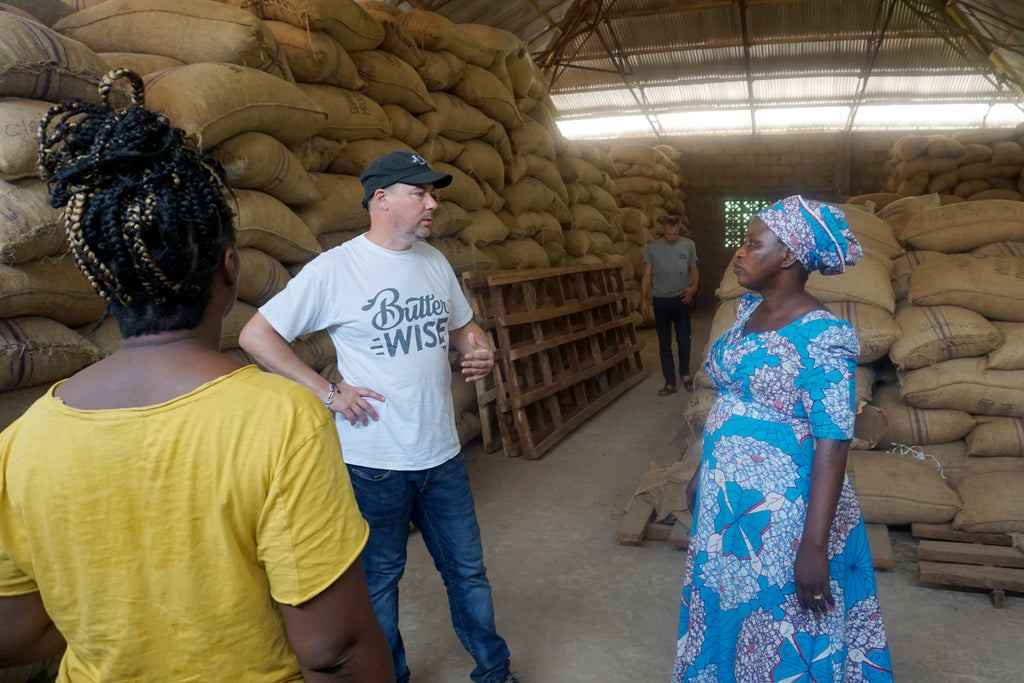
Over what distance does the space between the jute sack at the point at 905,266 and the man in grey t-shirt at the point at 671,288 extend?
261cm

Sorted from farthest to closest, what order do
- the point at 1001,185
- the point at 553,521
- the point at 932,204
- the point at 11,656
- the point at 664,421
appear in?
the point at 1001,185 < the point at 664,421 < the point at 932,204 < the point at 553,521 < the point at 11,656

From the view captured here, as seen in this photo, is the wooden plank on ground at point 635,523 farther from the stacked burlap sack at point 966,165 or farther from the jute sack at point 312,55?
the stacked burlap sack at point 966,165

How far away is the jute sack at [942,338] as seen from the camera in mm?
3512

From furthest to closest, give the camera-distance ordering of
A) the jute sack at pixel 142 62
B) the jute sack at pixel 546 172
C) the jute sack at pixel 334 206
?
1. the jute sack at pixel 546 172
2. the jute sack at pixel 334 206
3. the jute sack at pixel 142 62

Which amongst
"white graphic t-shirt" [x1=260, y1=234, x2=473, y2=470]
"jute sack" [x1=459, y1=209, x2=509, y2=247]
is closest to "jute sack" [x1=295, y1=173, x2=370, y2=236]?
"jute sack" [x1=459, y1=209, x2=509, y2=247]

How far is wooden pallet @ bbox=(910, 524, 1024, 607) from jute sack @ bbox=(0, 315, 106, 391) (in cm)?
315

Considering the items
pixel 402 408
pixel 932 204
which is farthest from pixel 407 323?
pixel 932 204

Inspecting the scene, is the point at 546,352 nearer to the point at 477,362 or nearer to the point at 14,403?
the point at 477,362

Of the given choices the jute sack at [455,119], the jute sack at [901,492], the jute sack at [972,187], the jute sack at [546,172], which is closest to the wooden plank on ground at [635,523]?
the jute sack at [901,492]

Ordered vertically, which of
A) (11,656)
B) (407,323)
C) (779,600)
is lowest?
(779,600)

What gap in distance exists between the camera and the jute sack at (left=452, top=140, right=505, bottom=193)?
4855 millimetres

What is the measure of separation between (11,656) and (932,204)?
17.3ft

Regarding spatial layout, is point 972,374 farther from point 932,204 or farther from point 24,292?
point 24,292

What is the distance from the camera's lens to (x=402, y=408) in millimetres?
2078
